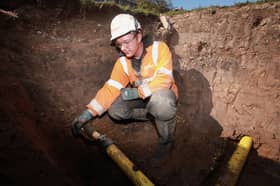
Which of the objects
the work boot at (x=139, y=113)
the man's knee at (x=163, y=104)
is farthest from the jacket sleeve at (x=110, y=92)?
the man's knee at (x=163, y=104)

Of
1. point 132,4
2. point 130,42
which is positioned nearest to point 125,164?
point 130,42

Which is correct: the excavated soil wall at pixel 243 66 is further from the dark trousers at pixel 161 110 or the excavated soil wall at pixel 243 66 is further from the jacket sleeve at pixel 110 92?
the jacket sleeve at pixel 110 92

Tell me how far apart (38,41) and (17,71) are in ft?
2.01

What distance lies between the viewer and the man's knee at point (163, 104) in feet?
6.99

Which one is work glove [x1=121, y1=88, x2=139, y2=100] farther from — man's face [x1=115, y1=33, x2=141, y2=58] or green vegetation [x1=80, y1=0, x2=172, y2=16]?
green vegetation [x1=80, y1=0, x2=172, y2=16]

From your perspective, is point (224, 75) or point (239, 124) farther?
point (224, 75)

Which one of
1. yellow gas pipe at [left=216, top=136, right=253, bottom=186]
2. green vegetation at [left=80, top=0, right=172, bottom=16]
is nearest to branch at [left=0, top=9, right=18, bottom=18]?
green vegetation at [left=80, top=0, right=172, bottom=16]

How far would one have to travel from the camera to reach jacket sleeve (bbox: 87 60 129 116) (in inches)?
96.3

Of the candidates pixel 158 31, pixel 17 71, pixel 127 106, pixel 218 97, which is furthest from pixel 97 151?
pixel 158 31

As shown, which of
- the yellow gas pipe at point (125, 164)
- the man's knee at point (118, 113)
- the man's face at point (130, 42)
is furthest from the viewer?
the man's knee at point (118, 113)

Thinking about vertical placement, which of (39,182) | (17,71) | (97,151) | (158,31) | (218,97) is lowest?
(97,151)

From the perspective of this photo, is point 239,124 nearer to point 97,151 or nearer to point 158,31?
point 97,151

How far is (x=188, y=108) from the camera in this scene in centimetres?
317

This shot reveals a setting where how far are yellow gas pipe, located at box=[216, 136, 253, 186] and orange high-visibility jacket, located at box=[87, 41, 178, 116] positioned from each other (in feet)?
3.25
